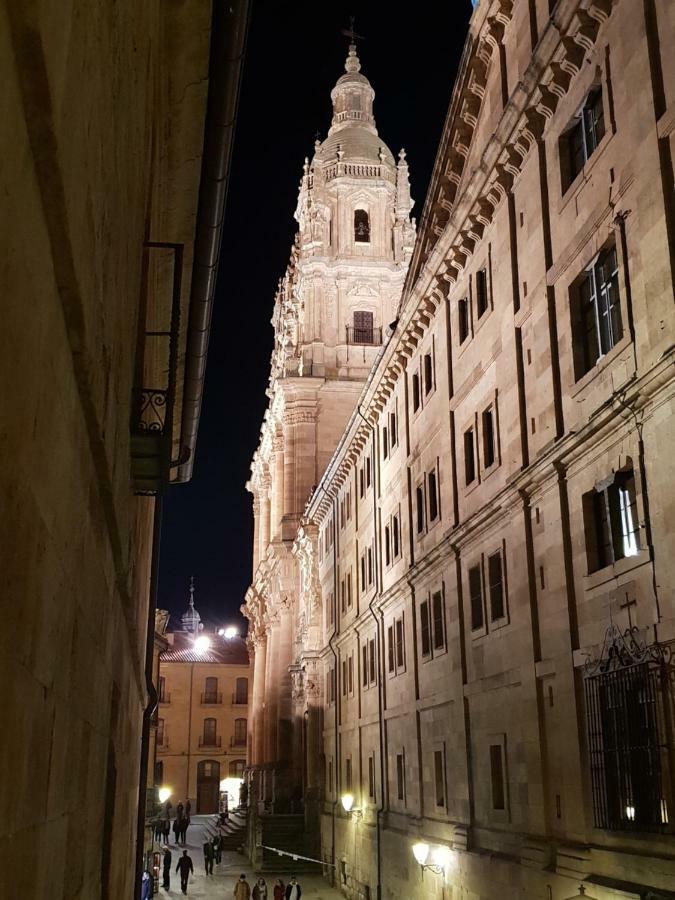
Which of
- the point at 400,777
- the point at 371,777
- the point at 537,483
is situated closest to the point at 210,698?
the point at 371,777

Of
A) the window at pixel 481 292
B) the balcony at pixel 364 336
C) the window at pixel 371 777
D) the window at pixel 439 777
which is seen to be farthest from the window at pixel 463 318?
the balcony at pixel 364 336

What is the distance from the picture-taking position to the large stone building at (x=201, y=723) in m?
93.9

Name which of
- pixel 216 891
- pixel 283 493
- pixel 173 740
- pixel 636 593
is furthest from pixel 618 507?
pixel 173 740

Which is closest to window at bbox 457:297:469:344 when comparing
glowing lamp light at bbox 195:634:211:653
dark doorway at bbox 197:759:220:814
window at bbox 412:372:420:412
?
window at bbox 412:372:420:412

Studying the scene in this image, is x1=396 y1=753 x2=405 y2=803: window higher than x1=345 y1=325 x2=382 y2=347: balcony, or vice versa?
x1=345 y1=325 x2=382 y2=347: balcony

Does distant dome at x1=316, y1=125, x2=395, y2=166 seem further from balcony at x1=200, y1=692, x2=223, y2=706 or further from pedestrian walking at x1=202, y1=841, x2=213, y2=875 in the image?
balcony at x1=200, y1=692, x2=223, y2=706

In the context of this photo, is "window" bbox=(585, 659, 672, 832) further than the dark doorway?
No

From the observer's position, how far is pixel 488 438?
22.9m

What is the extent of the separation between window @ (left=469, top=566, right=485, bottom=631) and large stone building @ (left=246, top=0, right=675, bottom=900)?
0.10m

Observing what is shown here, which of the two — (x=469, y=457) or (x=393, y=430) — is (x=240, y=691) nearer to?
(x=393, y=430)

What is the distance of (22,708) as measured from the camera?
345 cm

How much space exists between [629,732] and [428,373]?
51.4ft

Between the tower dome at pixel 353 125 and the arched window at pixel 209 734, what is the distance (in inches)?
2194

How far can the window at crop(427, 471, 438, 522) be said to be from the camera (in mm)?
27541
